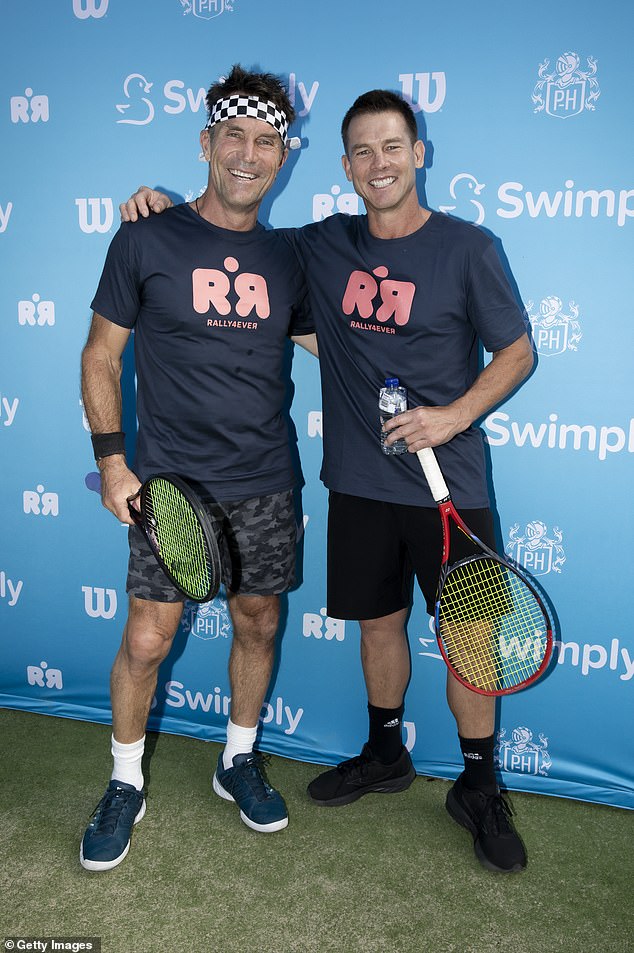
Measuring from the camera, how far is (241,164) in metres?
2.34

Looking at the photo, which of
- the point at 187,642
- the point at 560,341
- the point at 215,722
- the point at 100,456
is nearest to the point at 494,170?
the point at 560,341

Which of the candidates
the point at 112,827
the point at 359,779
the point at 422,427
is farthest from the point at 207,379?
the point at 359,779

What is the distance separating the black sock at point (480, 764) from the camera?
2.62m

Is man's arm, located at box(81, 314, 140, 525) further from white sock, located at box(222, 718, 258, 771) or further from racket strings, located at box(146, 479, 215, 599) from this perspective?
white sock, located at box(222, 718, 258, 771)

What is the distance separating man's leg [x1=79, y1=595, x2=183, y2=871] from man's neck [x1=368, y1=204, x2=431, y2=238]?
1.30m

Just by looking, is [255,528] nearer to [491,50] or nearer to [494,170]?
[494,170]

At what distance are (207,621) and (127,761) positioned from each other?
28.7 inches

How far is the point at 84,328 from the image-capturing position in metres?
3.08

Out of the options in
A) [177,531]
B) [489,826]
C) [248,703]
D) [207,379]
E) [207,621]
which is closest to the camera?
[177,531]

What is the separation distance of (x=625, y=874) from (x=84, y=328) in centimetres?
262

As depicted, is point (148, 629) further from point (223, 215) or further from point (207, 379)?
point (223, 215)

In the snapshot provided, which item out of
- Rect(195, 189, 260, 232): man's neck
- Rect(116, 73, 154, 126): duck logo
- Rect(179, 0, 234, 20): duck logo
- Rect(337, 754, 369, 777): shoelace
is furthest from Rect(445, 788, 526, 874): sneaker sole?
Rect(179, 0, 234, 20): duck logo

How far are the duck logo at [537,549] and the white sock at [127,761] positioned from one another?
1420 mm

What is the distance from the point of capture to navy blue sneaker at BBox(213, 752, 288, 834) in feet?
8.48
